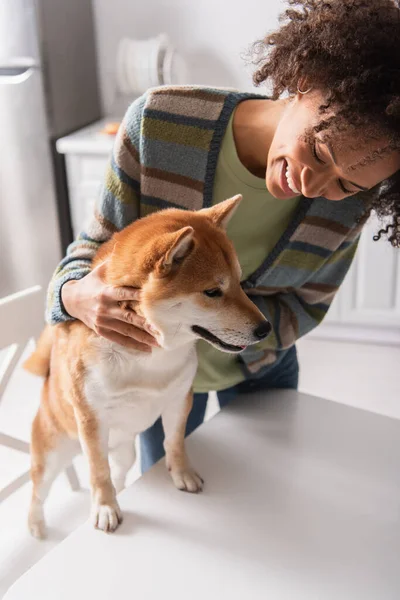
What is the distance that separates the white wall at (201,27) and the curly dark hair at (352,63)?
155 cm

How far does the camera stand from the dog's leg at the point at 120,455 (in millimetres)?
1066

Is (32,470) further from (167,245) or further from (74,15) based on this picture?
(74,15)

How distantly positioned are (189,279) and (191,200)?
0.26m

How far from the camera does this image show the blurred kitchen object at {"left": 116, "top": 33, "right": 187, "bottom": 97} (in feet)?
7.27

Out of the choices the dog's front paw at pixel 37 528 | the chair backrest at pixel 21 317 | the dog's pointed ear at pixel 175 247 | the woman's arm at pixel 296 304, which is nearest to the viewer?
the dog's pointed ear at pixel 175 247

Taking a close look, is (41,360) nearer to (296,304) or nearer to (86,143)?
(296,304)

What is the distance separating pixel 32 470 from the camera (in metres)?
1.16

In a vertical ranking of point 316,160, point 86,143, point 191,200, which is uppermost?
point 316,160

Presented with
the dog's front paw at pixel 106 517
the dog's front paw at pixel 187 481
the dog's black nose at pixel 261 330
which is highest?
the dog's black nose at pixel 261 330

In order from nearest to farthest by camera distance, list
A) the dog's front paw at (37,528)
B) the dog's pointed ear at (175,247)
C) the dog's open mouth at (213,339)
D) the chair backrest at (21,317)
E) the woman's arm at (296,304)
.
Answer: the dog's pointed ear at (175,247)
the dog's open mouth at (213,339)
the woman's arm at (296,304)
the chair backrest at (21,317)
the dog's front paw at (37,528)

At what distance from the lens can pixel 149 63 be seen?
223 cm

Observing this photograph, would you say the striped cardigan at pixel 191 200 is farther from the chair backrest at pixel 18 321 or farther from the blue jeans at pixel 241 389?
the chair backrest at pixel 18 321

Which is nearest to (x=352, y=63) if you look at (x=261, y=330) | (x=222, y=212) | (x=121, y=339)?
(x=222, y=212)

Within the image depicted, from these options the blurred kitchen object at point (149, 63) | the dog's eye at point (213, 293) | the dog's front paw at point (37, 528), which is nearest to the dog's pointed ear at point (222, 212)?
the dog's eye at point (213, 293)
